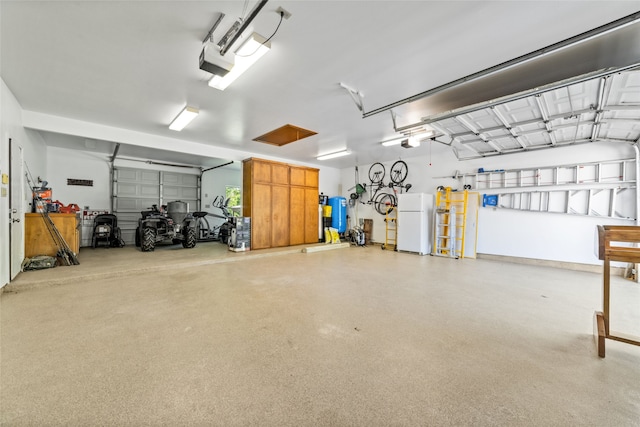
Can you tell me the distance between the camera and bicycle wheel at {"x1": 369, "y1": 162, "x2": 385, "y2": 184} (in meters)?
8.79

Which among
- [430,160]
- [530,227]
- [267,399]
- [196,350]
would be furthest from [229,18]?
[530,227]

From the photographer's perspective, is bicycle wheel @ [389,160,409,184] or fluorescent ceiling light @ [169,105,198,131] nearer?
fluorescent ceiling light @ [169,105,198,131]

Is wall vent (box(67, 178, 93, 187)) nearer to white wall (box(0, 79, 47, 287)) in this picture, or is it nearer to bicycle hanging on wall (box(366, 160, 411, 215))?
white wall (box(0, 79, 47, 287))

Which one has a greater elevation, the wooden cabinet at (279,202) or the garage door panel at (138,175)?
the garage door panel at (138,175)

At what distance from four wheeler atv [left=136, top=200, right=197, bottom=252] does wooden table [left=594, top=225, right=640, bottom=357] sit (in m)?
8.18

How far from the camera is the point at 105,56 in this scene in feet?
9.51

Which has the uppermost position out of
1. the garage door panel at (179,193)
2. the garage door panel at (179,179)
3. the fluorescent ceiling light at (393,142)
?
the fluorescent ceiling light at (393,142)

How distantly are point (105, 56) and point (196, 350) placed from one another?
3.59m

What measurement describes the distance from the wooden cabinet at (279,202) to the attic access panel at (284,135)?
38.1 inches

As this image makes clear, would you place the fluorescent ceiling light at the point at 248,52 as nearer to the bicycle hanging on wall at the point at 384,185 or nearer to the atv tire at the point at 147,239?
the atv tire at the point at 147,239

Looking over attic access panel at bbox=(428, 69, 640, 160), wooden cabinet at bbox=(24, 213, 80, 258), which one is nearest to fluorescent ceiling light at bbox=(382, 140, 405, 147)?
attic access panel at bbox=(428, 69, 640, 160)

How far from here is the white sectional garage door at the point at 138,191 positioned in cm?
799

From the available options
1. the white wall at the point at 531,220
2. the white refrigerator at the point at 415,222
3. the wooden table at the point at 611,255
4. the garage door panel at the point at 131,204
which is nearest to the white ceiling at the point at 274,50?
the wooden table at the point at 611,255

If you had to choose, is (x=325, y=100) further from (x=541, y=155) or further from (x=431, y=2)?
(x=541, y=155)
